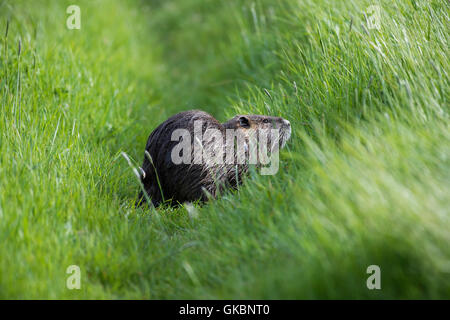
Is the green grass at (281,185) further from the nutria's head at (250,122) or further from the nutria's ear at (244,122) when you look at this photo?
the nutria's ear at (244,122)

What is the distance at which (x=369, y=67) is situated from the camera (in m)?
3.21

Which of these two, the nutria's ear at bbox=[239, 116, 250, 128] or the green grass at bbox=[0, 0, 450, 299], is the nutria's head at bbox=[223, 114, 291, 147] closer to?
the nutria's ear at bbox=[239, 116, 250, 128]

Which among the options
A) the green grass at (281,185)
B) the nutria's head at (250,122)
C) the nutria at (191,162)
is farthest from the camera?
the nutria's head at (250,122)

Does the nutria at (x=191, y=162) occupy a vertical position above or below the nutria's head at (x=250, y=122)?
below

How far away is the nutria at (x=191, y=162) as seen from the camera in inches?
136

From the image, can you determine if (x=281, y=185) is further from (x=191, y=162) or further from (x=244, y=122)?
(x=244, y=122)

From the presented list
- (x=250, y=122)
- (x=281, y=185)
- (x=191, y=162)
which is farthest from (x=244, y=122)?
(x=281, y=185)

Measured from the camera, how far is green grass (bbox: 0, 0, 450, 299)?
2088 mm

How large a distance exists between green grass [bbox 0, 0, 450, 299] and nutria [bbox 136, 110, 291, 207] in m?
0.17

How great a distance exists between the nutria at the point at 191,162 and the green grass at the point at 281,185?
17cm

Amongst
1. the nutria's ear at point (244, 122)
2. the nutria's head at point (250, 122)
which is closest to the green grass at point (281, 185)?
the nutria's head at point (250, 122)

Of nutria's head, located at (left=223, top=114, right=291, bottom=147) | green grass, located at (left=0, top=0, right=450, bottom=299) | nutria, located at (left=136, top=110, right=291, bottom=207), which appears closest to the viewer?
green grass, located at (left=0, top=0, right=450, bottom=299)

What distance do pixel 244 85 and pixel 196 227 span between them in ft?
7.81

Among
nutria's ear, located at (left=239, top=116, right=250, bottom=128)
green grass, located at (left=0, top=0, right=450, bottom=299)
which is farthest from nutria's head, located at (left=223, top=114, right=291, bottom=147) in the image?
green grass, located at (left=0, top=0, right=450, bottom=299)
